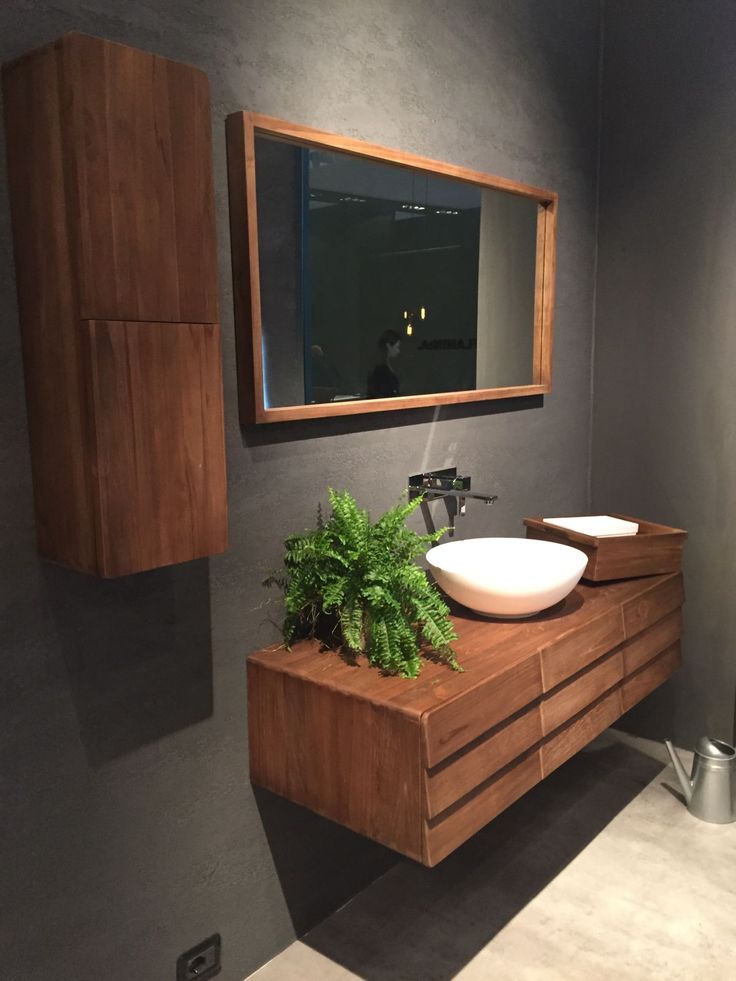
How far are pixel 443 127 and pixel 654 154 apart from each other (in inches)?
35.3

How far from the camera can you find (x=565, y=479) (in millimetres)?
2875

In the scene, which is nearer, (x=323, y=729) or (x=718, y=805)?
(x=323, y=729)

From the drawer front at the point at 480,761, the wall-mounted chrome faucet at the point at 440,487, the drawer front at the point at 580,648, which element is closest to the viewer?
the drawer front at the point at 480,761

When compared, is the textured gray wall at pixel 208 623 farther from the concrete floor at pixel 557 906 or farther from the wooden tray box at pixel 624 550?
the wooden tray box at pixel 624 550

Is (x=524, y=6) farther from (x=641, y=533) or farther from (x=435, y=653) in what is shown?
(x=435, y=653)

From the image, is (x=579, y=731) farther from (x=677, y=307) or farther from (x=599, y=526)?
(x=677, y=307)

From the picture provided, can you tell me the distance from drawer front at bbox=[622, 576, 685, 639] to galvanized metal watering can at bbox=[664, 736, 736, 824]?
44cm

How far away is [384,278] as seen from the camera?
2.04 m

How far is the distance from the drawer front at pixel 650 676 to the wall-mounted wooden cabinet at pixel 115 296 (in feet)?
4.49

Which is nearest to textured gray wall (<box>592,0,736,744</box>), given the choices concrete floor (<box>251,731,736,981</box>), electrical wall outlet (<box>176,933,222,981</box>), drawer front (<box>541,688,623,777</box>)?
concrete floor (<box>251,731,736,981</box>)

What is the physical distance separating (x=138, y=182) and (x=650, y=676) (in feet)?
6.13

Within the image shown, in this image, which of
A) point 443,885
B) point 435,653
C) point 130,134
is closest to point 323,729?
point 435,653

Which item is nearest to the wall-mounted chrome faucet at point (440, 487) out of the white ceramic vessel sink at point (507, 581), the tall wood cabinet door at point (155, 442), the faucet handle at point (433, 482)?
the faucet handle at point (433, 482)

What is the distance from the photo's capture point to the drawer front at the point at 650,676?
7.52 ft
